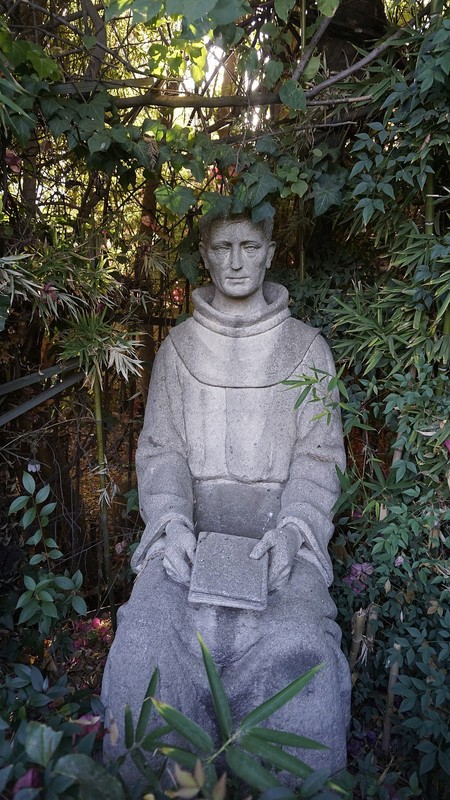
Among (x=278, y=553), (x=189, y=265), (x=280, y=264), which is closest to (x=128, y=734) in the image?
(x=278, y=553)

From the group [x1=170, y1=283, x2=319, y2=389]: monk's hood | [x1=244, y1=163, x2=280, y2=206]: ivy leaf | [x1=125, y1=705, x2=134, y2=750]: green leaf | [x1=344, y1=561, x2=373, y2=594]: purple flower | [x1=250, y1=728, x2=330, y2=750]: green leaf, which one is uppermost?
[x1=244, y1=163, x2=280, y2=206]: ivy leaf

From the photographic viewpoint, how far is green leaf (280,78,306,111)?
2338 mm

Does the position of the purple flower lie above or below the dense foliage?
below

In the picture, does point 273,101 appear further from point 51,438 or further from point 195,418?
point 51,438

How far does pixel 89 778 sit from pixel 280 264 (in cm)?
249

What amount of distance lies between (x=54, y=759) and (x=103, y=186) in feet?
7.87

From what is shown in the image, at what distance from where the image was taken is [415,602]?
103 inches

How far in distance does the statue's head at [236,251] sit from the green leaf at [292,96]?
40 centimetres

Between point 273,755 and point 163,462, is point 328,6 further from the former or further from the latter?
point 273,755

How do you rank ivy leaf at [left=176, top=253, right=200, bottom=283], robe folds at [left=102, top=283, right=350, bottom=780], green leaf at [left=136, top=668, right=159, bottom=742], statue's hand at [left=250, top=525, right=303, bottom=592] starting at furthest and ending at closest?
ivy leaf at [left=176, top=253, right=200, bottom=283] → statue's hand at [left=250, top=525, right=303, bottom=592] → robe folds at [left=102, top=283, right=350, bottom=780] → green leaf at [left=136, top=668, right=159, bottom=742]

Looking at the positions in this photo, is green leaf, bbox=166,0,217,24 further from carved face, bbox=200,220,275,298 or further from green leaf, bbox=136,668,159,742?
green leaf, bbox=136,668,159,742

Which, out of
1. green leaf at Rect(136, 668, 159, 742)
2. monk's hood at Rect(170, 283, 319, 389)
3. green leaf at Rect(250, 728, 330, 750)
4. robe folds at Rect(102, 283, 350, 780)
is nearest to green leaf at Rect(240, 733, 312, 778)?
green leaf at Rect(250, 728, 330, 750)

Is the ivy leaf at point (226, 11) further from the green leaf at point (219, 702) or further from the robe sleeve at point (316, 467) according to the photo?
the green leaf at point (219, 702)

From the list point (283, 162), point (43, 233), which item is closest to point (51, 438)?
point (43, 233)
